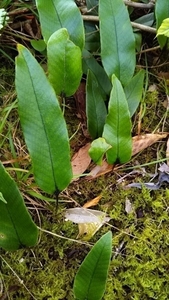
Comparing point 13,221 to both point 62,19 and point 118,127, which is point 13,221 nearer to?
point 118,127

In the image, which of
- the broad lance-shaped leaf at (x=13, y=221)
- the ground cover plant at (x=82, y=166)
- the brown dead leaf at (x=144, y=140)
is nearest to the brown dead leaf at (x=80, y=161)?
the ground cover plant at (x=82, y=166)

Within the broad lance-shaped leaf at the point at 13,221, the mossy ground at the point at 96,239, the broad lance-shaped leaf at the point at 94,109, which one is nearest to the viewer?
the broad lance-shaped leaf at the point at 13,221

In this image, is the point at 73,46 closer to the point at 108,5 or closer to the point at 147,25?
the point at 108,5

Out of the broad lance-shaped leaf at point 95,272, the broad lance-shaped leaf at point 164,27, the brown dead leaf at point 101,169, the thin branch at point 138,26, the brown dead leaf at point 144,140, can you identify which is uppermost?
the broad lance-shaped leaf at point 164,27

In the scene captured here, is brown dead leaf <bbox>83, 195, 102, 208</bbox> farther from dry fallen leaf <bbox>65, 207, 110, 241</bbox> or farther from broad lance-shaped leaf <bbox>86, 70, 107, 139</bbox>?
broad lance-shaped leaf <bbox>86, 70, 107, 139</bbox>

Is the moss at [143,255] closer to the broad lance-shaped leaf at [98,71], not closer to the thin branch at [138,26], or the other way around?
the broad lance-shaped leaf at [98,71]

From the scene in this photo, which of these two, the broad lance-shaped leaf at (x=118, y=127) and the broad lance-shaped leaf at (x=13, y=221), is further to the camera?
the broad lance-shaped leaf at (x=118, y=127)

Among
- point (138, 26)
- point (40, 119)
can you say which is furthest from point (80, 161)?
point (138, 26)
